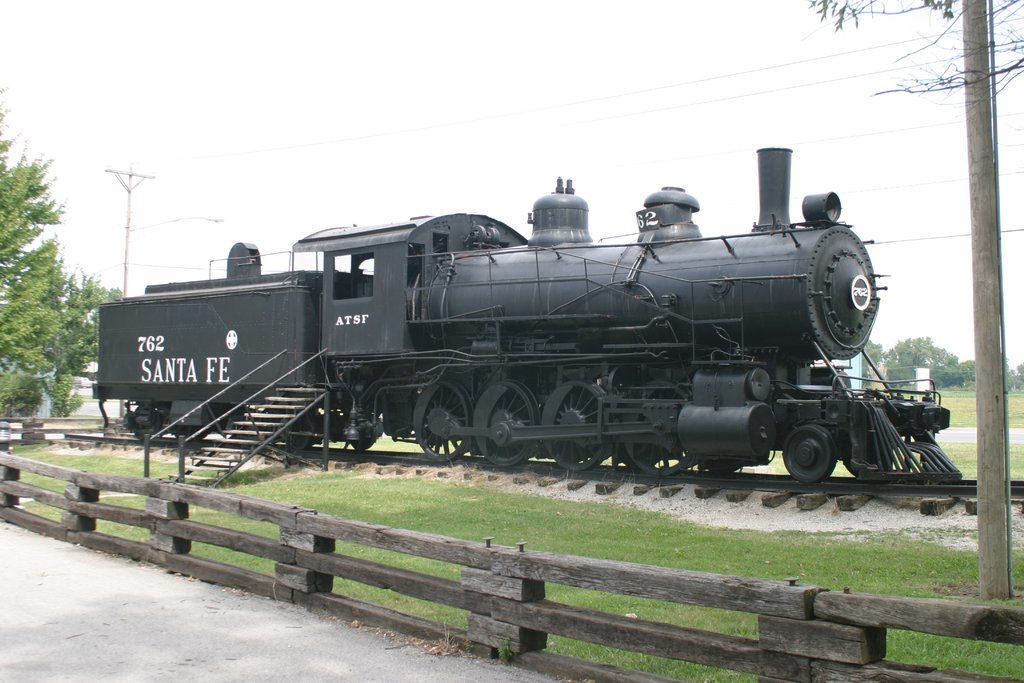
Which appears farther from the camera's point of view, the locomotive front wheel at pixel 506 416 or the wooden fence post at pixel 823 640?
the locomotive front wheel at pixel 506 416

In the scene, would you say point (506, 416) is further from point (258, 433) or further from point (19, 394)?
point (19, 394)

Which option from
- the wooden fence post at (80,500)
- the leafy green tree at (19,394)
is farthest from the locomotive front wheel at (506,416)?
the leafy green tree at (19,394)

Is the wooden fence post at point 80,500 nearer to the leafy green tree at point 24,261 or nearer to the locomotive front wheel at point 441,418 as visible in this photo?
the locomotive front wheel at point 441,418

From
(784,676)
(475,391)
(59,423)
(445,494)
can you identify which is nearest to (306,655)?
(784,676)

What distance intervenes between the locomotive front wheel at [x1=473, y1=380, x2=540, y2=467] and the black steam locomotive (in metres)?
0.04

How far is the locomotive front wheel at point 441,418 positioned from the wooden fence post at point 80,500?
685 cm

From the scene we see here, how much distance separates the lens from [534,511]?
37.4 ft

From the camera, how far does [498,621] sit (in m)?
5.80

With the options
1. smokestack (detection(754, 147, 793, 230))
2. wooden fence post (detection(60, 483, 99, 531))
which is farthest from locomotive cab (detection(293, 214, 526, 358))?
wooden fence post (detection(60, 483, 99, 531))

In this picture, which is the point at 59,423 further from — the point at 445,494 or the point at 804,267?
the point at 804,267

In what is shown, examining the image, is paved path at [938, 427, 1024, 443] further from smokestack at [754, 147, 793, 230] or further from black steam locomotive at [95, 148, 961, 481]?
smokestack at [754, 147, 793, 230]

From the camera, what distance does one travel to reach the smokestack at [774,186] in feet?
41.4

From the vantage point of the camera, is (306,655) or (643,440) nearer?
(306,655)

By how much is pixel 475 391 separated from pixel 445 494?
10.8 ft
